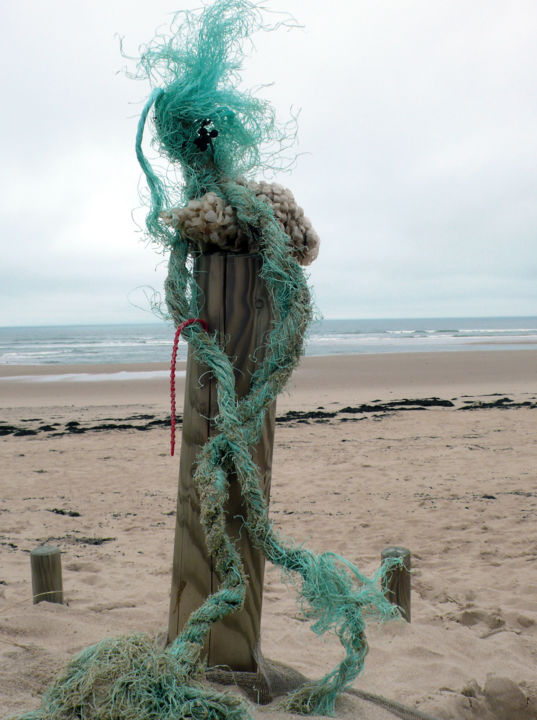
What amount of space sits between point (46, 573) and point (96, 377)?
1741cm

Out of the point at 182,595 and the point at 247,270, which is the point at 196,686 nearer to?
the point at 182,595

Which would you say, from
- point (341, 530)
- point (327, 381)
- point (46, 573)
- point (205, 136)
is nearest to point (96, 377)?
point (327, 381)

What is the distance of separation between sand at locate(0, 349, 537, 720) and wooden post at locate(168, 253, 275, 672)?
9.0 inches

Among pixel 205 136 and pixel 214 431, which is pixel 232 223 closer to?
pixel 205 136

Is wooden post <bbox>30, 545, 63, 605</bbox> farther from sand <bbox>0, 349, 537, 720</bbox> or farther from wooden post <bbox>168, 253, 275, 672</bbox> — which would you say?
wooden post <bbox>168, 253, 275, 672</bbox>

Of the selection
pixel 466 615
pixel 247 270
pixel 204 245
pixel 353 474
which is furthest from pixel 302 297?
pixel 353 474

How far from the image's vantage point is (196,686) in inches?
67.4

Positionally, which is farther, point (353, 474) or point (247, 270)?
point (353, 474)

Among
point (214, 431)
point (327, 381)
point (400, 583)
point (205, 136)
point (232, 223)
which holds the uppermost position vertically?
point (205, 136)

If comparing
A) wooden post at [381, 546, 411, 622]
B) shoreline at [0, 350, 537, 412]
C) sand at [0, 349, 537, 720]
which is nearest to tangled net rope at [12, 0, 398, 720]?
sand at [0, 349, 537, 720]

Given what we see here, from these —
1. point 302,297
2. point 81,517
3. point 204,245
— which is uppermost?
point 204,245

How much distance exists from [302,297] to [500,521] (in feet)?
13.5

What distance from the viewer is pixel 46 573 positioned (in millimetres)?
3342

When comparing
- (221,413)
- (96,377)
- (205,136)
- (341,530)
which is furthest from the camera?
(96,377)
